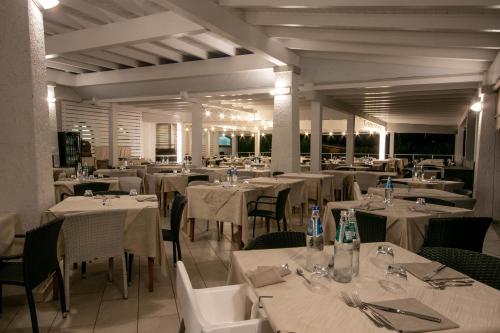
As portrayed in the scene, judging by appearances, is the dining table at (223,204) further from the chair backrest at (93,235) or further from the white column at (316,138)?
the white column at (316,138)

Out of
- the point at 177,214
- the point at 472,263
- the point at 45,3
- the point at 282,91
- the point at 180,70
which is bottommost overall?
the point at 177,214

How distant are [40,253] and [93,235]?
0.56m

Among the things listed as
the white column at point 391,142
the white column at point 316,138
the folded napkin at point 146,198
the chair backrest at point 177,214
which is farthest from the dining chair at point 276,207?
the white column at point 391,142

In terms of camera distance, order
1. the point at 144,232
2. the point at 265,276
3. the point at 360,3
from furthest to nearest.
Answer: the point at 360,3 → the point at 144,232 → the point at 265,276

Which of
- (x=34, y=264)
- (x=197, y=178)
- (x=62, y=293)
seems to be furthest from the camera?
(x=197, y=178)

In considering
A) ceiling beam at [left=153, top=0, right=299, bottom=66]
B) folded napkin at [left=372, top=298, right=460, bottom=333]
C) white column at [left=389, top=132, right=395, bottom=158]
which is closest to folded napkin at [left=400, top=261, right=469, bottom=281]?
folded napkin at [left=372, top=298, right=460, bottom=333]

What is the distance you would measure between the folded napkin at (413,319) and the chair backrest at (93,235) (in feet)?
8.22

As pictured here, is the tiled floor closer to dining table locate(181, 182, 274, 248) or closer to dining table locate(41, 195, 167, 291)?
dining table locate(41, 195, 167, 291)

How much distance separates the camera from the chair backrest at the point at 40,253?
2.51m

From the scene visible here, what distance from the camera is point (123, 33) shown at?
6262mm

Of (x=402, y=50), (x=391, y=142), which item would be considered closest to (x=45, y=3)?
(x=402, y=50)

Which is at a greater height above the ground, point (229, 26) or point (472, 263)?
point (229, 26)
